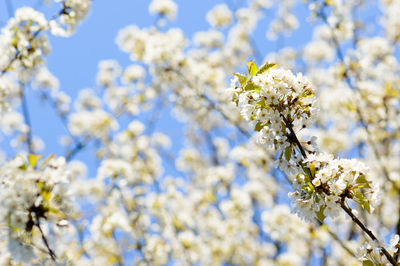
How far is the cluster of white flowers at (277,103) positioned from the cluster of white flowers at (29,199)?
4.19 feet

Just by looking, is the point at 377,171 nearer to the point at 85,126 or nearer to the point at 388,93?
the point at 388,93

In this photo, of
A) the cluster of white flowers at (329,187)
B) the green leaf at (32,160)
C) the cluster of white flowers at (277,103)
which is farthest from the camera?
the green leaf at (32,160)

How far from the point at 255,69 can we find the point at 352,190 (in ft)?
2.84

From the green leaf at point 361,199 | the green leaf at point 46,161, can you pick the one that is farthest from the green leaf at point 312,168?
the green leaf at point 46,161

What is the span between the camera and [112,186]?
591 centimetres

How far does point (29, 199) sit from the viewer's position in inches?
84.4

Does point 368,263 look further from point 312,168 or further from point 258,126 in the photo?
point 258,126

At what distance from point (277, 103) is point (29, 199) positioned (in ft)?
5.21

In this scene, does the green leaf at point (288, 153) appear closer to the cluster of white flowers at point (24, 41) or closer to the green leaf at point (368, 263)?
the green leaf at point (368, 263)

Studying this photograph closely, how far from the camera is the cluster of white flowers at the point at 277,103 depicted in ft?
6.35

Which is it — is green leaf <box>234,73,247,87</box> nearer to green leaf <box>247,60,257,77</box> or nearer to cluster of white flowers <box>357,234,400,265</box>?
green leaf <box>247,60,257,77</box>

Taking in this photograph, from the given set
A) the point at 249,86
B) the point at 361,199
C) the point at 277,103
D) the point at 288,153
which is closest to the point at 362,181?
the point at 361,199

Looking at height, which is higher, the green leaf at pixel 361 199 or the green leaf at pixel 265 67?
the green leaf at pixel 265 67

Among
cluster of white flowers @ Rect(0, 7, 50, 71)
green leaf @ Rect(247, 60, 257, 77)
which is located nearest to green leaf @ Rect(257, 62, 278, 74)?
green leaf @ Rect(247, 60, 257, 77)
